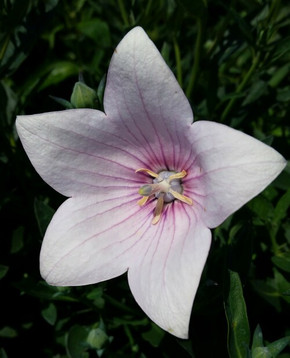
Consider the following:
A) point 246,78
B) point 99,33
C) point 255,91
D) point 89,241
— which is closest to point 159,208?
point 89,241

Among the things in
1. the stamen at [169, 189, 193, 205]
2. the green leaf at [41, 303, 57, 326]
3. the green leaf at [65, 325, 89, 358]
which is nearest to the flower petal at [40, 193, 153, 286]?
the stamen at [169, 189, 193, 205]

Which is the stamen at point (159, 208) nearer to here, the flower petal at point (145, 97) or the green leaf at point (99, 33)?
the flower petal at point (145, 97)

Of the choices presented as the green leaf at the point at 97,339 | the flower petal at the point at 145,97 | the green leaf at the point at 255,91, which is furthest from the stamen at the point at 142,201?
the green leaf at the point at 255,91

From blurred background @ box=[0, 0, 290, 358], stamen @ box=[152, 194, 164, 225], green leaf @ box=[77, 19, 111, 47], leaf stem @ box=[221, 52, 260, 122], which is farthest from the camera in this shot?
green leaf @ box=[77, 19, 111, 47]

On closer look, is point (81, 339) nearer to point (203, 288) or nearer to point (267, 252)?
point (203, 288)

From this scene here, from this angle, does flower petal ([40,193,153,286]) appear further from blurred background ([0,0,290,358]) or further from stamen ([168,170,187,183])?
blurred background ([0,0,290,358])

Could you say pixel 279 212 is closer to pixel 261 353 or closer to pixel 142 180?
pixel 142 180

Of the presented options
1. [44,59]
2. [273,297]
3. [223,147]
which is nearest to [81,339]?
[273,297]
